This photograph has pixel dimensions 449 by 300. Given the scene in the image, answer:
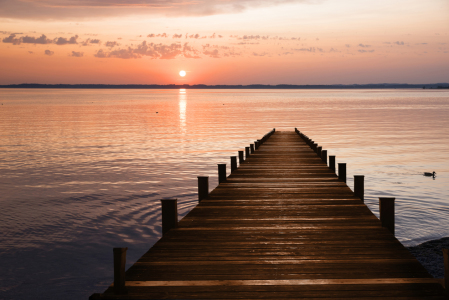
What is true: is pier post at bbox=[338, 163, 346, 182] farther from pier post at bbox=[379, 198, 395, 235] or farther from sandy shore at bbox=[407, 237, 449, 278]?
pier post at bbox=[379, 198, 395, 235]

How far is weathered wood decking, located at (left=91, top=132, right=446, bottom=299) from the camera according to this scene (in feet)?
17.4

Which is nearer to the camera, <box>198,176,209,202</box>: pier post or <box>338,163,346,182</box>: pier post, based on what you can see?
<box>198,176,209,202</box>: pier post

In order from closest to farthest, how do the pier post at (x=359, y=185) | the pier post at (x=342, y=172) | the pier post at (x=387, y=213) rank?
the pier post at (x=387, y=213) < the pier post at (x=359, y=185) < the pier post at (x=342, y=172)

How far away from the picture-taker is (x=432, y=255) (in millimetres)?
10430

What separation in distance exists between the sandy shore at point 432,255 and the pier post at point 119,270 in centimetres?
725

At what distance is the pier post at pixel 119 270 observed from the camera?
16.9ft

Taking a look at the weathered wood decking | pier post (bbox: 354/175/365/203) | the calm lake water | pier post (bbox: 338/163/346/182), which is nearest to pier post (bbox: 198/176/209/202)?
the weathered wood decking

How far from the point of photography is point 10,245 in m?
12.2

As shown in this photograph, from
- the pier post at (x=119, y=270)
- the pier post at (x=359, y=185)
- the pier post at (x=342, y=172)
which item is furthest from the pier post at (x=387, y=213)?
the pier post at (x=342, y=172)

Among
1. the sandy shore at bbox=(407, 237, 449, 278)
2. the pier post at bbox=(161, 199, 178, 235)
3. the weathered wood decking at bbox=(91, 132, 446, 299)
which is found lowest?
the sandy shore at bbox=(407, 237, 449, 278)

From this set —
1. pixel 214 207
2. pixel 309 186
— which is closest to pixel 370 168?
pixel 309 186

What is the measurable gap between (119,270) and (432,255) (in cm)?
852

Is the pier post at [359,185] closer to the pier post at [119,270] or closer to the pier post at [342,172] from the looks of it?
the pier post at [342,172]

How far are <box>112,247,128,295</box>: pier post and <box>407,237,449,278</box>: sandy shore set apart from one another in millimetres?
7253
